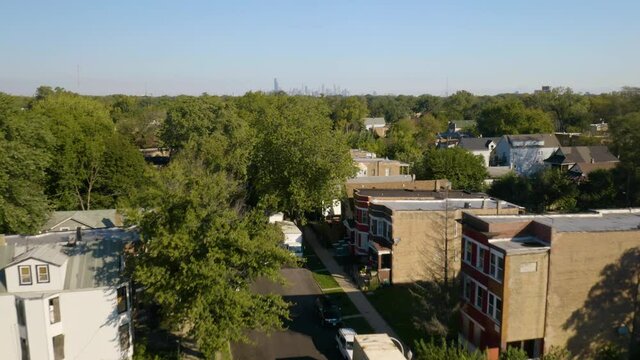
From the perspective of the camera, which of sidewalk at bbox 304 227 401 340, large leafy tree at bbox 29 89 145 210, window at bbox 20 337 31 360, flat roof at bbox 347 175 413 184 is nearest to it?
window at bbox 20 337 31 360

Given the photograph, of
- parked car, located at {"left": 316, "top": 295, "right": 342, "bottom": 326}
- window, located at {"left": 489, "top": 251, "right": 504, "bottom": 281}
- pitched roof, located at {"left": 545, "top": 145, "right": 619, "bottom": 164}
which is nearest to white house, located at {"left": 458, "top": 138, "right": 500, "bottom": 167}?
pitched roof, located at {"left": 545, "top": 145, "right": 619, "bottom": 164}

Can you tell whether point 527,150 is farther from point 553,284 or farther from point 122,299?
point 122,299

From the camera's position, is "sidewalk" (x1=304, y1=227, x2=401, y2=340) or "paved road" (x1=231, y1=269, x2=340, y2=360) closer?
"paved road" (x1=231, y1=269, x2=340, y2=360)

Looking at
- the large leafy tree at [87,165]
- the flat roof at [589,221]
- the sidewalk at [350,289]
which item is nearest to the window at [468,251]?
the flat roof at [589,221]

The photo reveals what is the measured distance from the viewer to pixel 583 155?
82.3 m

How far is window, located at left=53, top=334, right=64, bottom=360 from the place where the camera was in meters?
27.2

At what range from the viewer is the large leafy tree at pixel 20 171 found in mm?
37844

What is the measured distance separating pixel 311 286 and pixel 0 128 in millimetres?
27373

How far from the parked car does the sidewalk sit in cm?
222

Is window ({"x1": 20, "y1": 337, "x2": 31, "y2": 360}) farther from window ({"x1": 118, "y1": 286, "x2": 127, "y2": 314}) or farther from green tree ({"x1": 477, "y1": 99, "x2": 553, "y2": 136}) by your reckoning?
green tree ({"x1": 477, "y1": 99, "x2": 553, "y2": 136})

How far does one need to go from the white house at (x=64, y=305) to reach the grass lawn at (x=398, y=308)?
52.2ft

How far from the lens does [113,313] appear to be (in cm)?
2817

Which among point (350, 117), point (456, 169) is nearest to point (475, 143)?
point (456, 169)

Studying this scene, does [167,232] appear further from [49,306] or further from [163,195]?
[49,306]
